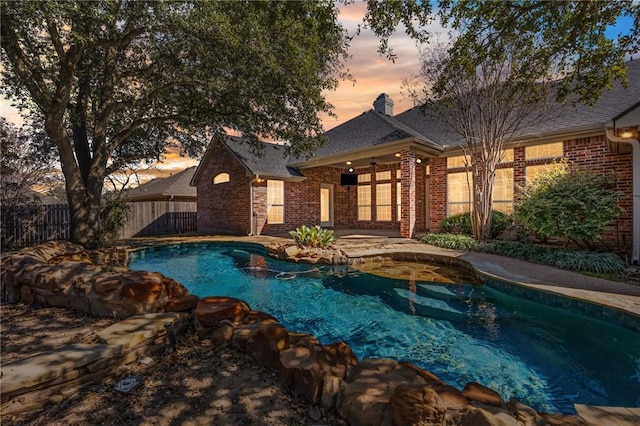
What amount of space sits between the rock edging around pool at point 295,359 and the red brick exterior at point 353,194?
8305 mm

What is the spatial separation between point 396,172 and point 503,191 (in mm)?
4944

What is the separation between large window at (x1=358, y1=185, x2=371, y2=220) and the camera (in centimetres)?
1508

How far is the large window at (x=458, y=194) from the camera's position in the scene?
10.6m

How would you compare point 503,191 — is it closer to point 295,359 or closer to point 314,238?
point 314,238

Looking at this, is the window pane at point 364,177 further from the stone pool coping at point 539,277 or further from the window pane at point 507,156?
the stone pool coping at point 539,277

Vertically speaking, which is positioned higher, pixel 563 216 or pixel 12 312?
pixel 563 216

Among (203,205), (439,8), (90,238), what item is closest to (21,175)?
(90,238)

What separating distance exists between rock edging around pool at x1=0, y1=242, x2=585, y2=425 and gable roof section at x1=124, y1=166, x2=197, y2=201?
1730cm

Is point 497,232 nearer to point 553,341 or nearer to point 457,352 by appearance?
point 553,341

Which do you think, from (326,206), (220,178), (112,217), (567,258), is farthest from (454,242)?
(112,217)

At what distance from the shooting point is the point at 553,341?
367 centimetres

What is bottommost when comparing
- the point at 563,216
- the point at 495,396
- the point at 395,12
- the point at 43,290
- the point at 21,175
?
the point at 495,396

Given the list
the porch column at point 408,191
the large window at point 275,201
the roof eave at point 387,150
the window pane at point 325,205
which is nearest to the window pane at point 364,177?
the window pane at point 325,205

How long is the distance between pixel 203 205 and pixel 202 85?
953cm
